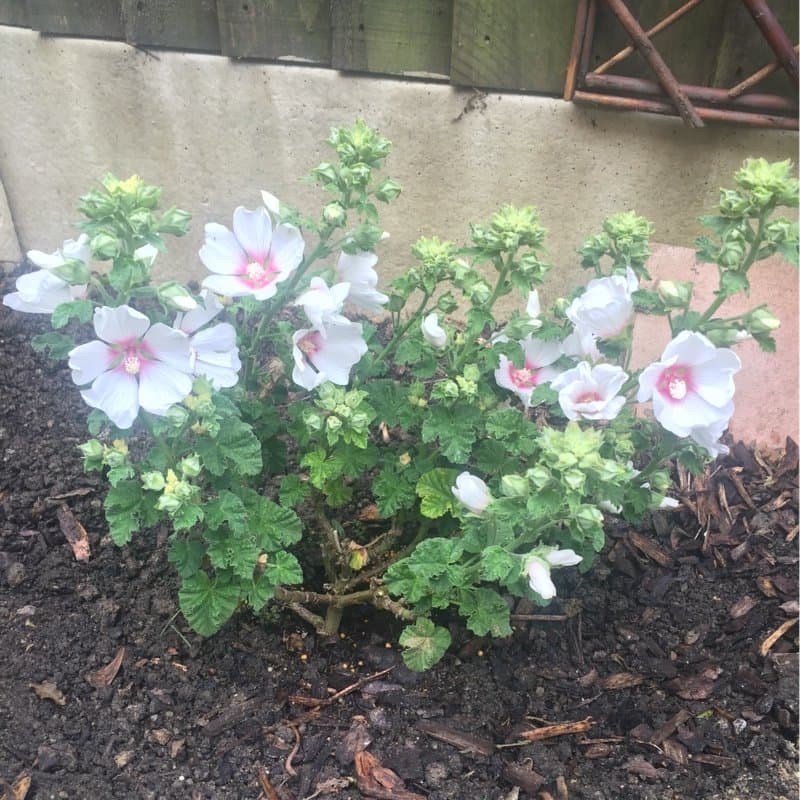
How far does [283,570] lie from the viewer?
2.08 m

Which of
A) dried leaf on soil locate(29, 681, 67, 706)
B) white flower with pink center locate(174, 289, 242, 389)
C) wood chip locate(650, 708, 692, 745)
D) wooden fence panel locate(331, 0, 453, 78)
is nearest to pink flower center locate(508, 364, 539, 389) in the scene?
white flower with pink center locate(174, 289, 242, 389)

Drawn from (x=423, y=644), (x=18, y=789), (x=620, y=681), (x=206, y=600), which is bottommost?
(x=620, y=681)

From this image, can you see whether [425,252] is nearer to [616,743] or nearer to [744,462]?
[616,743]

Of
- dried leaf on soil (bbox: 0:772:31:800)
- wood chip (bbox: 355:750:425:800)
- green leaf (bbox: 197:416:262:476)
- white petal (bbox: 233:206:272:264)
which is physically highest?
white petal (bbox: 233:206:272:264)

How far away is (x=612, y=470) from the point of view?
1663 mm

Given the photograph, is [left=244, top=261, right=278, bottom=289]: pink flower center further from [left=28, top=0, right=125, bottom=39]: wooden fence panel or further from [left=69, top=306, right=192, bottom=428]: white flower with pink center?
[left=28, top=0, right=125, bottom=39]: wooden fence panel

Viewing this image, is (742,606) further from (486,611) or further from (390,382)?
(390,382)

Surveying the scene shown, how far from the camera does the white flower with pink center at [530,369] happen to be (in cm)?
207

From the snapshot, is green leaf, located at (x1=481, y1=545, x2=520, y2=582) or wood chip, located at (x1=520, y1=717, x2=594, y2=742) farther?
wood chip, located at (x1=520, y1=717, x2=594, y2=742)

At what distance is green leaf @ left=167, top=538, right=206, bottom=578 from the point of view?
6.83ft

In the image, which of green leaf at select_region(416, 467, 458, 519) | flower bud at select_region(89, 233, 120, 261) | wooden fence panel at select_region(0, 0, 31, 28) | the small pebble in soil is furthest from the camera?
wooden fence panel at select_region(0, 0, 31, 28)

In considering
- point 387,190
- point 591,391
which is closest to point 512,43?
point 387,190

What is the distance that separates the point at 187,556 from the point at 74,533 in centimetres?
77

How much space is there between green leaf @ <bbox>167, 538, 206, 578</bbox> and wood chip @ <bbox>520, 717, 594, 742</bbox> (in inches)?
38.1
